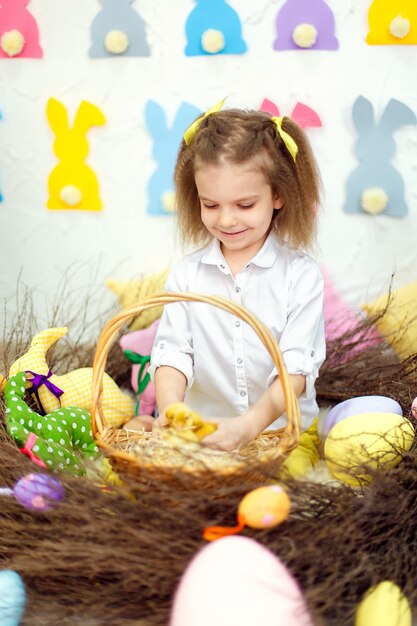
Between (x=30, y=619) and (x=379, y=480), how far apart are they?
577 millimetres

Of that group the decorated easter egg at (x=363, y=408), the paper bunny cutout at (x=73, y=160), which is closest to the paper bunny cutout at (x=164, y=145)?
the paper bunny cutout at (x=73, y=160)

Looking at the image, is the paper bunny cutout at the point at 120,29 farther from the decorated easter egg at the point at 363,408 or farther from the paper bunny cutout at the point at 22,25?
the decorated easter egg at the point at 363,408

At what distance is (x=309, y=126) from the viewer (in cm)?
239

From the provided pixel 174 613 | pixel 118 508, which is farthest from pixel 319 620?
pixel 118 508

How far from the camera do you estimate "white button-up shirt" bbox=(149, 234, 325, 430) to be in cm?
163

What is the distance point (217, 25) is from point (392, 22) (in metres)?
0.49

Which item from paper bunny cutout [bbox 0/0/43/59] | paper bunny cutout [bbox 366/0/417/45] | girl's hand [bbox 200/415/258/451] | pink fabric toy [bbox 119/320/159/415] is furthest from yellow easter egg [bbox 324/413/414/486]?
paper bunny cutout [bbox 0/0/43/59]

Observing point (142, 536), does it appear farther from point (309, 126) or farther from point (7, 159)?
point (7, 159)

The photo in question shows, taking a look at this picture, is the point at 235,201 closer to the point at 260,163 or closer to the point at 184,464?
the point at 260,163

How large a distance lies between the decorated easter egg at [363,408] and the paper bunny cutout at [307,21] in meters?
1.13

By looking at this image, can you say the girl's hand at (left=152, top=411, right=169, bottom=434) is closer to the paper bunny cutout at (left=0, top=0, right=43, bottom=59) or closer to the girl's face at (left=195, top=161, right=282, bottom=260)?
the girl's face at (left=195, top=161, right=282, bottom=260)

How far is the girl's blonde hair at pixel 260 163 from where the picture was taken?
1.53m

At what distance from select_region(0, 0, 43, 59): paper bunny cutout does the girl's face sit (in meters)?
1.20

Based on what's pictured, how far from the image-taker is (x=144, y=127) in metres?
2.51
